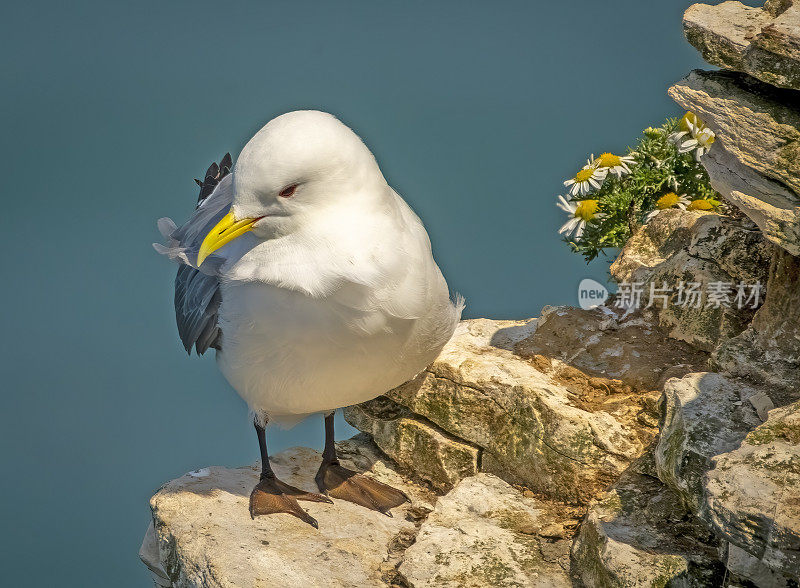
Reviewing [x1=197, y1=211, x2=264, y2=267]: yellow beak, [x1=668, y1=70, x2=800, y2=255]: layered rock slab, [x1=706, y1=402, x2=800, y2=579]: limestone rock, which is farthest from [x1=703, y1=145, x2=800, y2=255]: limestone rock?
[x1=197, y1=211, x2=264, y2=267]: yellow beak

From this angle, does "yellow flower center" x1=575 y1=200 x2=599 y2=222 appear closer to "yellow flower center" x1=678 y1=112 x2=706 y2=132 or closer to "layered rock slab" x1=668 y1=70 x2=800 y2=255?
"yellow flower center" x1=678 y1=112 x2=706 y2=132

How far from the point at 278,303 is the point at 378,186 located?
0.53 meters

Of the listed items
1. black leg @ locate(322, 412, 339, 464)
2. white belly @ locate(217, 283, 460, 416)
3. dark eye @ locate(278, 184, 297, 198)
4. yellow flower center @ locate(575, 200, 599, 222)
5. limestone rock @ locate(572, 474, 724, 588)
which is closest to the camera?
limestone rock @ locate(572, 474, 724, 588)

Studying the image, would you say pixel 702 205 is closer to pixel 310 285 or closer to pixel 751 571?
pixel 310 285

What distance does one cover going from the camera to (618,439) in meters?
3.46

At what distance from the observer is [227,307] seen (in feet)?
11.7

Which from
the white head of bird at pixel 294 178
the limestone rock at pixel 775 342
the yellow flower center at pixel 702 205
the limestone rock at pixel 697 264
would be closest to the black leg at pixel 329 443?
the white head of bird at pixel 294 178

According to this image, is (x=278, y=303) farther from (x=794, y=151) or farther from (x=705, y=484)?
(x=794, y=151)

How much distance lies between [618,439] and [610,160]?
1.56 metres

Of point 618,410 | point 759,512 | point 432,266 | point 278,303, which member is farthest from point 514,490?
point 759,512

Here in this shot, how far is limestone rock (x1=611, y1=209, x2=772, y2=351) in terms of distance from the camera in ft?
12.0

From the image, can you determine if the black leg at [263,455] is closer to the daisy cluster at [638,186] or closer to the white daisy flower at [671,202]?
the daisy cluster at [638,186]

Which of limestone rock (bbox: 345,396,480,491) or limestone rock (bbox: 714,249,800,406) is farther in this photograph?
limestone rock (bbox: 345,396,480,491)

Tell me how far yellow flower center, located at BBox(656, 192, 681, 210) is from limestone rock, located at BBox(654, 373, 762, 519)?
1494 mm
